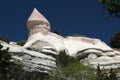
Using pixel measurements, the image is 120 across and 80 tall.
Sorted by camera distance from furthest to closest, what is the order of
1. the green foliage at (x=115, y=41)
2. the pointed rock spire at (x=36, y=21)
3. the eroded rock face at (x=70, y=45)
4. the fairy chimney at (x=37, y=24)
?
the green foliage at (x=115, y=41)
the pointed rock spire at (x=36, y=21)
the fairy chimney at (x=37, y=24)
the eroded rock face at (x=70, y=45)

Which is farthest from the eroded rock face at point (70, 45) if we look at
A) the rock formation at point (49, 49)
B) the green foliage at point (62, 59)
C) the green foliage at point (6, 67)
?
the green foliage at point (6, 67)

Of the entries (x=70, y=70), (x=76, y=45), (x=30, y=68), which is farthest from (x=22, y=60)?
(x=76, y=45)

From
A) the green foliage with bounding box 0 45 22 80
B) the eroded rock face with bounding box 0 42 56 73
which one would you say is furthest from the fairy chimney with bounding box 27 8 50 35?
the green foliage with bounding box 0 45 22 80

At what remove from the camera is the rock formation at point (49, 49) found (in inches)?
1512

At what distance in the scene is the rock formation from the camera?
38406 millimetres

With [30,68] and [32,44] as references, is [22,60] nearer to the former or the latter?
[30,68]

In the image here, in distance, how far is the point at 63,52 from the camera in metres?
43.5

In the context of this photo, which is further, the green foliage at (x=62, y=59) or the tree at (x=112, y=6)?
the green foliage at (x=62, y=59)

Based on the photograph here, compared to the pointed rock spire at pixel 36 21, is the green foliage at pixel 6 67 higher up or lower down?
lower down

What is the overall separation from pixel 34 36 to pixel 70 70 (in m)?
10.1

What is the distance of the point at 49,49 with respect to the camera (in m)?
43.4

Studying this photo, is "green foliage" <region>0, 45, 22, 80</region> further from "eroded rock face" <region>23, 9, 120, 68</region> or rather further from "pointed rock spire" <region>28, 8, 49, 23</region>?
"pointed rock spire" <region>28, 8, 49, 23</region>

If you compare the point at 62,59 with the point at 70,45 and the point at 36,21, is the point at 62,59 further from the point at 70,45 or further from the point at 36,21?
the point at 36,21

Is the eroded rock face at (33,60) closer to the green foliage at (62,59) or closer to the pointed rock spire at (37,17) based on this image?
the green foliage at (62,59)
